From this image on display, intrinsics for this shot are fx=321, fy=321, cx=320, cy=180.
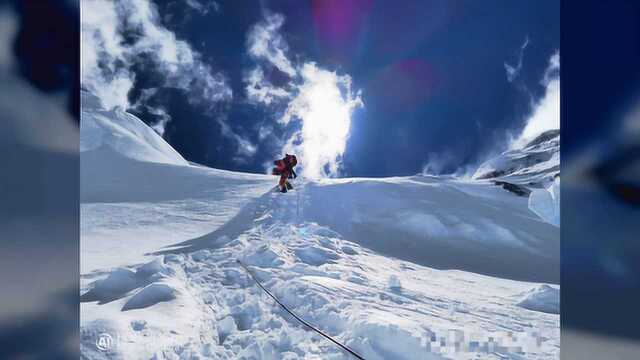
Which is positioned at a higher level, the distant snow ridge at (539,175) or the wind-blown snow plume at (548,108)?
the wind-blown snow plume at (548,108)

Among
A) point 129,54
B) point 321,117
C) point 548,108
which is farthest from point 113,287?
point 548,108

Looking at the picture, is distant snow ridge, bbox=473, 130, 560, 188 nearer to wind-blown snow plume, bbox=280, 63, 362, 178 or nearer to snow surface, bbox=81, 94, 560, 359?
snow surface, bbox=81, 94, 560, 359

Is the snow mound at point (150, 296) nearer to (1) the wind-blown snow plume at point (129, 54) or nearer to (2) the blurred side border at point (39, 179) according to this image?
(2) the blurred side border at point (39, 179)

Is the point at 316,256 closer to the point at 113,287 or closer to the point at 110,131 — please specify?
the point at 113,287

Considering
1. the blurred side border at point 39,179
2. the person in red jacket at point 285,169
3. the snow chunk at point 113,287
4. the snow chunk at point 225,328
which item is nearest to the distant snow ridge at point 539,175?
the person in red jacket at point 285,169

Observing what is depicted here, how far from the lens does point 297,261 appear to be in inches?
49.2

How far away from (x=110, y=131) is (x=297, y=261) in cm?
88

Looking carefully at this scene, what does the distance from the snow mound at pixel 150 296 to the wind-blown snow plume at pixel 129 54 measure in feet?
2.29

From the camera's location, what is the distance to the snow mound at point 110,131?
1234 mm

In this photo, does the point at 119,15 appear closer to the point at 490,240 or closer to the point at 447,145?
the point at 447,145

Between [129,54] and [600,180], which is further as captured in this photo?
[129,54]

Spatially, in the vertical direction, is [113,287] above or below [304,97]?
below

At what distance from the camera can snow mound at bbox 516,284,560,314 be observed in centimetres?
115

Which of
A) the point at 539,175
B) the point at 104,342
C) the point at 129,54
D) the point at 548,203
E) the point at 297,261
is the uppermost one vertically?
the point at 129,54
